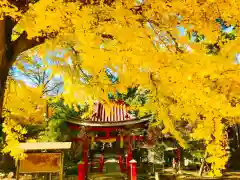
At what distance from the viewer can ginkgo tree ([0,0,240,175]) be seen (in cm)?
343

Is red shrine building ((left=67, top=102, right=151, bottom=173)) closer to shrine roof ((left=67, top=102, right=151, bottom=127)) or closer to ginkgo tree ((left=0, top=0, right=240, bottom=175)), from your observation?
shrine roof ((left=67, top=102, right=151, bottom=127))

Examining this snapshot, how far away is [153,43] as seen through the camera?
4039 mm

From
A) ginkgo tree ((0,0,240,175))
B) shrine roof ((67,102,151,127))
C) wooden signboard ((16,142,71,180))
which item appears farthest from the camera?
shrine roof ((67,102,151,127))

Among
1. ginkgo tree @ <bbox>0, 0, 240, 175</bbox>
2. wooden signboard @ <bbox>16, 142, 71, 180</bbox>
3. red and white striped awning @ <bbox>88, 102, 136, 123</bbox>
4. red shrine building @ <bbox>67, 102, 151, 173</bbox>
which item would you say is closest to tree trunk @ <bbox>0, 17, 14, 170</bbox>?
ginkgo tree @ <bbox>0, 0, 240, 175</bbox>

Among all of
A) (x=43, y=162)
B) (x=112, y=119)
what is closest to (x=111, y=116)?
(x=112, y=119)

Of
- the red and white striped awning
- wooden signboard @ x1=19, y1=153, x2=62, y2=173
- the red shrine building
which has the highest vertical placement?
the red and white striped awning

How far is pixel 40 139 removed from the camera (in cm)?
1530

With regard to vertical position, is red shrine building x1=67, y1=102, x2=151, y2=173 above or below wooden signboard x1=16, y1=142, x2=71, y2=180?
above

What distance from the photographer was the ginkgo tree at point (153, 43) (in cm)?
343

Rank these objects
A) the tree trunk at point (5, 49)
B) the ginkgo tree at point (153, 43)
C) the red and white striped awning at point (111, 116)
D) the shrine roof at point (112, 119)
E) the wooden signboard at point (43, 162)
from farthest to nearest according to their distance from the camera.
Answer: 1. the red and white striped awning at point (111, 116)
2. the shrine roof at point (112, 119)
3. the wooden signboard at point (43, 162)
4. the tree trunk at point (5, 49)
5. the ginkgo tree at point (153, 43)

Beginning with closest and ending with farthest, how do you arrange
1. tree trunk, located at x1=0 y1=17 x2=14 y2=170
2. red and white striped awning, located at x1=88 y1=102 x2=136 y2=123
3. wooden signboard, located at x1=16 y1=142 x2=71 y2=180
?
tree trunk, located at x1=0 y1=17 x2=14 y2=170
wooden signboard, located at x1=16 y1=142 x2=71 y2=180
red and white striped awning, located at x1=88 y1=102 x2=136 y2=123

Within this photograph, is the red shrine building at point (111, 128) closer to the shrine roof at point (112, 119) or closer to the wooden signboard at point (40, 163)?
the shrine roof at point (112, 119)

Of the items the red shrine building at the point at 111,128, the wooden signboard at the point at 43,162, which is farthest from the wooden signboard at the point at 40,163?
the red shrine building at the point at 111,128

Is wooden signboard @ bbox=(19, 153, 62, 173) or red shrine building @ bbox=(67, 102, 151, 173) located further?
red shrine building @ bbox=(67, 102, 151, 173)
